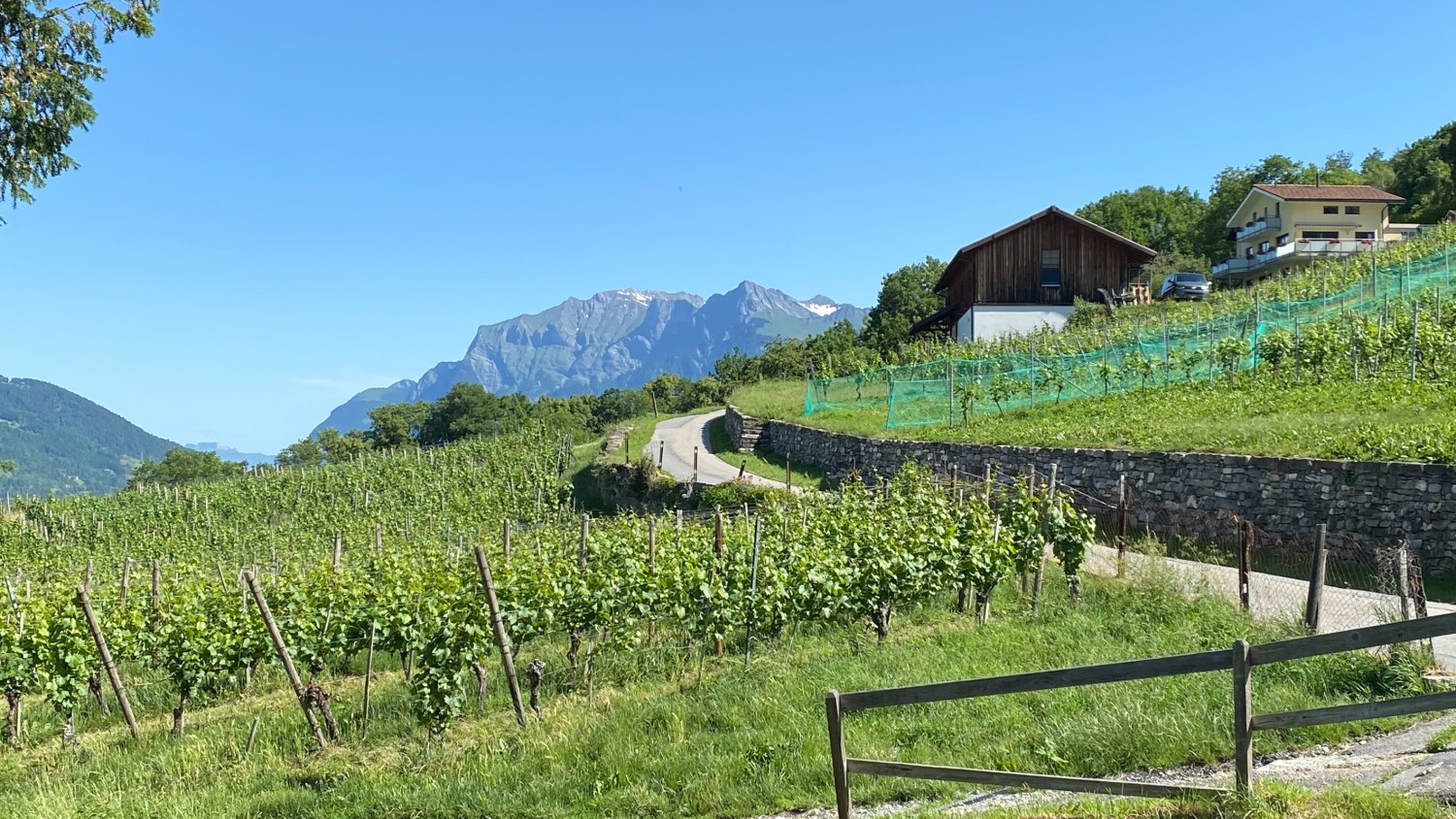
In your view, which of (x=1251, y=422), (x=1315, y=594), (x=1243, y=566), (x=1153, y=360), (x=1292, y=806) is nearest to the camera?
(x=1292, y=806)

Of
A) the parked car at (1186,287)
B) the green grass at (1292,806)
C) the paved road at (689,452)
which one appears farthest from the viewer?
the parked car at (1186,287)

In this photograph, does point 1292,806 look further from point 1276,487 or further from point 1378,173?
point 1378,173

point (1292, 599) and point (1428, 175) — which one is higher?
point (1428, 175)

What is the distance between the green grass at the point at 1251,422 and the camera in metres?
14.9

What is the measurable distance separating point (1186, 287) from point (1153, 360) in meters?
24.0

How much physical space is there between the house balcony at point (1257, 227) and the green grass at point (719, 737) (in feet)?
184

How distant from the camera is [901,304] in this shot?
244ft

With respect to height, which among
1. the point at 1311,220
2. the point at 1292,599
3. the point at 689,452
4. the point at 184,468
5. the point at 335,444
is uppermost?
the point at 1311,220

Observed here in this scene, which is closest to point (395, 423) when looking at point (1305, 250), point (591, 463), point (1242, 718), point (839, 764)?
point (591, 463)

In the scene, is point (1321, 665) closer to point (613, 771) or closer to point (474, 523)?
point (613, 771)

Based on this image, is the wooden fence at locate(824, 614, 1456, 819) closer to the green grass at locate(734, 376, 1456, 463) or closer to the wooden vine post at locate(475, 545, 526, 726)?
the wooden vine post at locate(475, 545, 526, 726)

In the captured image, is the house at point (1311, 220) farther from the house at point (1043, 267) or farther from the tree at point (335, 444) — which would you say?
the tree at point (335, 444)

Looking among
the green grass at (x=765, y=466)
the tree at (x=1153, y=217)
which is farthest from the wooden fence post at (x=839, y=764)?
the tree at (x=1153, y=217)

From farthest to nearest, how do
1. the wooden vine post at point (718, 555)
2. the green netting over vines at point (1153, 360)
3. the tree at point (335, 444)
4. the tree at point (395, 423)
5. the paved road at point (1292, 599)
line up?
the tree at point (395, 423)
the tree at point (335, 444)
the green netting over vines at point (1153, 360)
the wooden vine post at point (718, 555)
the paved road at point (1292, 599)
